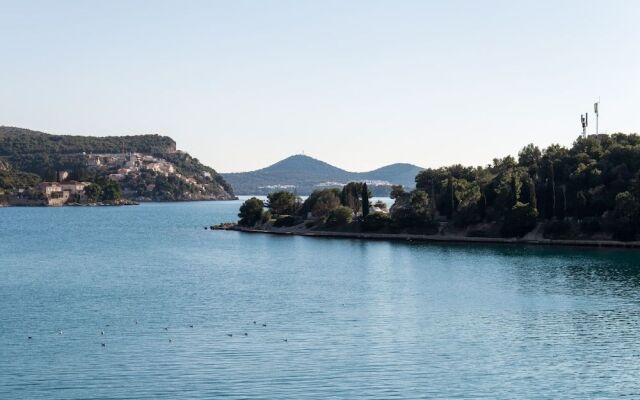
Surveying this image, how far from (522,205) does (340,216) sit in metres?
36.6

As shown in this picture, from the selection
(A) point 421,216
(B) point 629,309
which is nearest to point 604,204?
(A) point 421,216

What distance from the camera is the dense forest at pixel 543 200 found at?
110875 mm

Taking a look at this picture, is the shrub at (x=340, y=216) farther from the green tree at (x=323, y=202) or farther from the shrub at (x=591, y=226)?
the shrub at (x=591, y=226)

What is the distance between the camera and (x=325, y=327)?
53625mm

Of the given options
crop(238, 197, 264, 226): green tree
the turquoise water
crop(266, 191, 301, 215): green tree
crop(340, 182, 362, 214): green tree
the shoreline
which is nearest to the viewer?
the turquoise water

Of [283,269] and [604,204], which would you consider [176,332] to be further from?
[604,204]

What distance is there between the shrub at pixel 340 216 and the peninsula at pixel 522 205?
0.17 m

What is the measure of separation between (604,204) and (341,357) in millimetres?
76555

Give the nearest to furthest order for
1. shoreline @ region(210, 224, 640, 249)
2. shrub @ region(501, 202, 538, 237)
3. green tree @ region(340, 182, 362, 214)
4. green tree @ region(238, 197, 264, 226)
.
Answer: shoreline @ region(210, 224, 640, 249) < shrub @ region(501, 202, 538, 237) < green tree @ region(340, 182, 362, 214) < green tree @ region(238, 197, 264, 226)

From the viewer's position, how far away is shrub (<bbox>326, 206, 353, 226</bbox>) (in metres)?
143

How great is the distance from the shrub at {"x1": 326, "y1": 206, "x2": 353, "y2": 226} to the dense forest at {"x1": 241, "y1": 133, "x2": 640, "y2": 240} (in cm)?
24

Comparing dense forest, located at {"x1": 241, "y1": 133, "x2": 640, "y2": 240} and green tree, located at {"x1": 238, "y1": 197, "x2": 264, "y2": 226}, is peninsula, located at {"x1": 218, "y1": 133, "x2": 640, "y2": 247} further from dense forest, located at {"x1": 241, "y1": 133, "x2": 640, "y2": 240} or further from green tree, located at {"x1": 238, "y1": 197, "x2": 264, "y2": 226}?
green tree, located at {"x1": 238, "y1": 197, "x2": 264, "y2": 226}

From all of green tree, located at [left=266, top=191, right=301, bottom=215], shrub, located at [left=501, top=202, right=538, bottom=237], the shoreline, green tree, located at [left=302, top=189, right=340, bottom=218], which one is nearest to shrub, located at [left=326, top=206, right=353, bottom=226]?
the shoreline

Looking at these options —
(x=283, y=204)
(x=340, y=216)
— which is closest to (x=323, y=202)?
(x=340, y=216)
